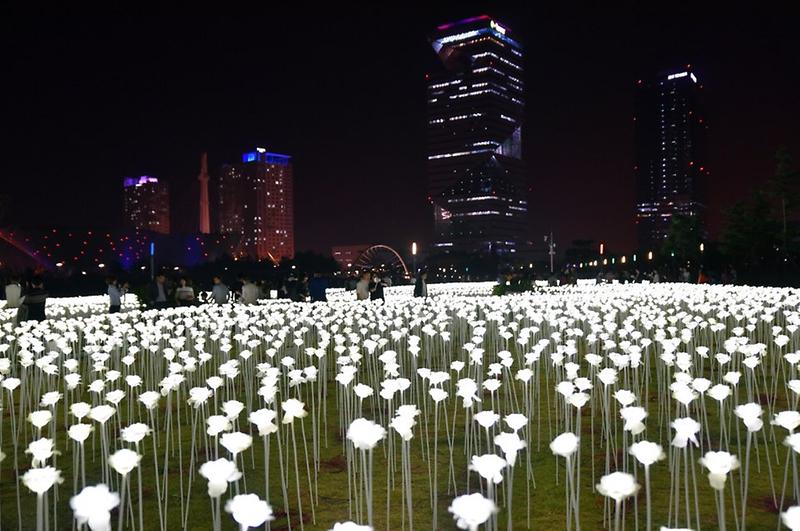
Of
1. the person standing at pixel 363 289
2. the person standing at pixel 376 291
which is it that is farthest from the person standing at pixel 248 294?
the person standing at pixel 376 291

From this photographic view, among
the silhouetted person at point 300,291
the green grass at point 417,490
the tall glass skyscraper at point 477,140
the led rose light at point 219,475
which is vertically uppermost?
the tall glass skyscraper at point 477,140

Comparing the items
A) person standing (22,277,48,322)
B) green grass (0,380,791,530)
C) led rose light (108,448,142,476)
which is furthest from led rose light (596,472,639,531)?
person standing (22,277,48,322)

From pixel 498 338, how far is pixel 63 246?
125384 mm

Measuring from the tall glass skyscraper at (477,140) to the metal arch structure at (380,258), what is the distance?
2374 inches

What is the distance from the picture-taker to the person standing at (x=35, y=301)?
1673 cm

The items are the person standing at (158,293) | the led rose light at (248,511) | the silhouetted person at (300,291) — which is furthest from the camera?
the silhouetted person at (300,291)

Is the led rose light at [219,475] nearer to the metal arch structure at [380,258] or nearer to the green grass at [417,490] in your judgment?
the green grass at [417,490]

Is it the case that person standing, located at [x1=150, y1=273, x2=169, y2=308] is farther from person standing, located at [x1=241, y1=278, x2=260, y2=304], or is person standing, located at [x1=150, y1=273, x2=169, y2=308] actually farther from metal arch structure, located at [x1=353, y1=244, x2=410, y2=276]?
metal arch structure, located at [x1=353, y1=244, x2=410, y2=276]

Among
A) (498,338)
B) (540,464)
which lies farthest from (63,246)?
(540,464)

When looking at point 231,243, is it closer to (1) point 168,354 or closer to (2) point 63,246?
(2) point 63,246

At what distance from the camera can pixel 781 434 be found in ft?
25.4

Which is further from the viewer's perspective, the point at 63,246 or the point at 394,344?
the point at 63,246

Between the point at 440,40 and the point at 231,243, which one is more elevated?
the point at 440,40

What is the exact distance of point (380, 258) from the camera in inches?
4220
